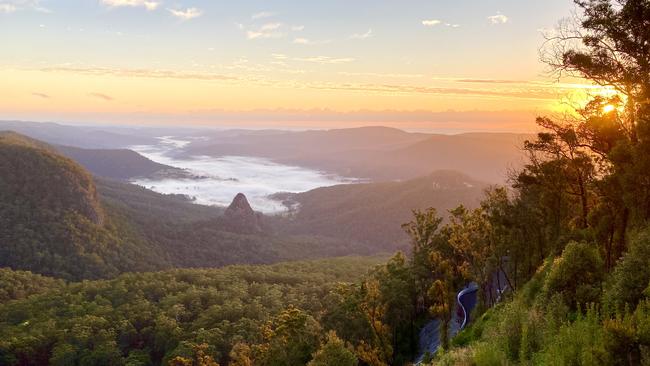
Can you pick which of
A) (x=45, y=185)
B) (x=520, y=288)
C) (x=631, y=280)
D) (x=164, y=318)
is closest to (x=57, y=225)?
(x=45, y=185)

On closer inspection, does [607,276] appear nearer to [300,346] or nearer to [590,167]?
[590,167]

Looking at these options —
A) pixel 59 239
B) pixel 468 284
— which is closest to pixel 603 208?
pixel 468 284

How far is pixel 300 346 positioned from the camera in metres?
31.8

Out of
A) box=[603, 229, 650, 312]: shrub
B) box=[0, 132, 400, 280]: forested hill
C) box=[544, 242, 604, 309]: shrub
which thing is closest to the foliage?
box=[544, 242, 604, 309]: shrub

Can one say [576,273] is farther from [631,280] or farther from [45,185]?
[45,185]

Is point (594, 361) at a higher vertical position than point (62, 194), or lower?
higher

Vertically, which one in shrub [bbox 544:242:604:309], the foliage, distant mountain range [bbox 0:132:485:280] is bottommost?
distant mountain range [bbox 0:132:485:280]

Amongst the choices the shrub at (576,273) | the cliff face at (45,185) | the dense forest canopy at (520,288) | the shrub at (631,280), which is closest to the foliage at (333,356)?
the dense forest canopy at (520,288)

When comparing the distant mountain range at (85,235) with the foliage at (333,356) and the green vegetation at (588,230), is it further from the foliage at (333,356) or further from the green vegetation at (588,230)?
the green vegetation at (588,230)

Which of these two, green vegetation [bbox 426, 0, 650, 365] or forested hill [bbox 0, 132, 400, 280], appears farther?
forested hill [bbox 0, 132, 400, 280]

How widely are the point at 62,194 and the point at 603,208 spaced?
515 feet

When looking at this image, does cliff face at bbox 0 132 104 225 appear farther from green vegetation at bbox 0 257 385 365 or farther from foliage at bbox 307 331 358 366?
foliage at bbox 307 331 358 366

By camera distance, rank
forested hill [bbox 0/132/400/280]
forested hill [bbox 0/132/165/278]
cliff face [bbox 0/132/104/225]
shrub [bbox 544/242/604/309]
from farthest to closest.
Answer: cliff face [bbox 0/132/104/225]
forested hill [bbox 0/132/400/280]
forested hill [bbox 0/132/165/278]
shrub [bbox 544/242/604/309]

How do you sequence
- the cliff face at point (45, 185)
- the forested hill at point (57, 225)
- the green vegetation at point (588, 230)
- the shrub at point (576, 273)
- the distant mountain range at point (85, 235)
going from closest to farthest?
the green vegetation at point (588, 230), the shrub at point (576, 273), the forested hill at point (57, 225), the distant mountain range at point (85, 235), the cliff face at point (45, 185)
